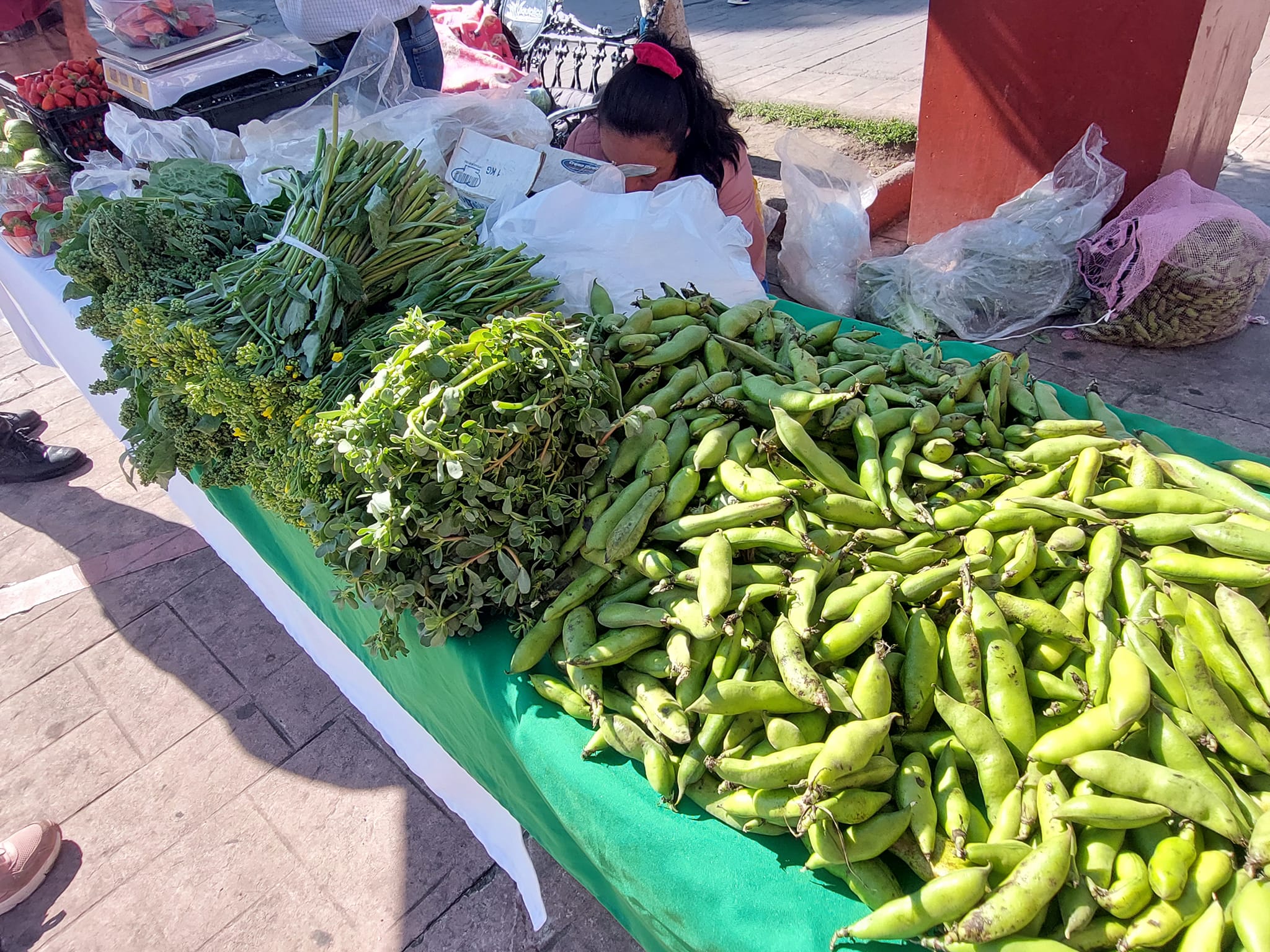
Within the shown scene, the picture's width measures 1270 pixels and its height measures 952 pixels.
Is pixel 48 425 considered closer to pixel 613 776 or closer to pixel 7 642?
pixel 7 642

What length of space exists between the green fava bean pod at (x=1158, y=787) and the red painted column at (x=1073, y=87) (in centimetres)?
355

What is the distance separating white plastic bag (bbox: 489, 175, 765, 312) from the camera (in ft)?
7.05

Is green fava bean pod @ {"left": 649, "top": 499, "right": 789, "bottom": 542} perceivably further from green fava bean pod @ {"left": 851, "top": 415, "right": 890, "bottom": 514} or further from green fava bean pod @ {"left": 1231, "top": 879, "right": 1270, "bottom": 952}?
green fava bean pod @ {"left": 1231, "top": 879, "right": 1270, "bottom": 952}

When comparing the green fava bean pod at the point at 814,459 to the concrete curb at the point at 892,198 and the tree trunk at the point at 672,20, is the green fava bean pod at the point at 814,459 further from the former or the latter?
the tree trunk at the point at 672,20

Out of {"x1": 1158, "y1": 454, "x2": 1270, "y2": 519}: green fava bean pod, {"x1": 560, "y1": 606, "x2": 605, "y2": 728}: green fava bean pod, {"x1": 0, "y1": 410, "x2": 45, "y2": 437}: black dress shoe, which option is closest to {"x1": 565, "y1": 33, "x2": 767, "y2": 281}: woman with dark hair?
{"x1": 1158, "y1": 454, "x2": 1270, "y2": 519}: green fava bean pod

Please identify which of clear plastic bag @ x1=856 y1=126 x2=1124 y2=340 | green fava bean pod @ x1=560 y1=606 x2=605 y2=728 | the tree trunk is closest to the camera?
green fava bean pod @ x1=560 y1=606 x2=605 y2=728

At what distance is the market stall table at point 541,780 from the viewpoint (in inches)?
42.9

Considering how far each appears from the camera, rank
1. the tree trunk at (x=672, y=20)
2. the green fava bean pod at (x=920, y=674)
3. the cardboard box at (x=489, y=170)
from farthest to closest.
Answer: the tree trunk at (x=672, y=20) < the cardboard box at (x=489, y=170) < the green fava bean pod at (x=920, y=674)

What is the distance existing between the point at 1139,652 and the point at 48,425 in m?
5.01

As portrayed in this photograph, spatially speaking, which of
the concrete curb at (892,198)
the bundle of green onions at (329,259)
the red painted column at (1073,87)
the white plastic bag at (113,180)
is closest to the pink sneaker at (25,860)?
the bundle of green onions at (329,259)

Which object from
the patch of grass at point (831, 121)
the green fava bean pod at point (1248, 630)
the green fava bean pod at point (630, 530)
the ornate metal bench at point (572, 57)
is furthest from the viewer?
the patch of grass at point (831, 121)

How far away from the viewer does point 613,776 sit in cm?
124

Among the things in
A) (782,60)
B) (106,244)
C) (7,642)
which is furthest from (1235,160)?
(7,642)

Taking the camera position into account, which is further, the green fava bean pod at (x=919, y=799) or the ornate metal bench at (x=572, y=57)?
the ornate metal bench at (x=572, y=57)
